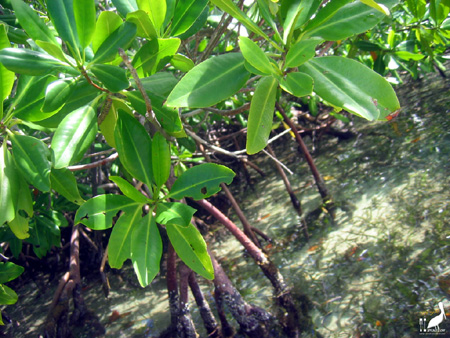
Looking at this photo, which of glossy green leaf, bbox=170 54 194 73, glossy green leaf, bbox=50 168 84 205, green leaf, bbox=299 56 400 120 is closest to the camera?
green leaf, bbox=299 56 400 120

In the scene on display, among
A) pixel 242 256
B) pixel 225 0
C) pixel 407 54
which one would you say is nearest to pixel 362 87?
pixel 225 0

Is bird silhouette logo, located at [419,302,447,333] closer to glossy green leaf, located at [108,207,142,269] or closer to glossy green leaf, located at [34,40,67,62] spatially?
glossy green leaf, located at [108,207,142,269]

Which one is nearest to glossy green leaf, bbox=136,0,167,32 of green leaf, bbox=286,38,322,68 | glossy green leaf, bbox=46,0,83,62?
glossy green leaf, bbox=46,0,83,62

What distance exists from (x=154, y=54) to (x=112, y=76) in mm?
156

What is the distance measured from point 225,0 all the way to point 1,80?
30.0 inches

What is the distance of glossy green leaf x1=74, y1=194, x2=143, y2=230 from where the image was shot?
1190 mm

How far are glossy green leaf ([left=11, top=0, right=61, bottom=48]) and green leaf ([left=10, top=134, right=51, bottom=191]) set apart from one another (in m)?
0.34

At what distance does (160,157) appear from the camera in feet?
4.22

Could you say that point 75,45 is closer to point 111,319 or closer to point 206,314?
point 206,314

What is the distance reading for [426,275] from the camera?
2.25 metres

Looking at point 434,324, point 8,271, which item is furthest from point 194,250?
point 434,324

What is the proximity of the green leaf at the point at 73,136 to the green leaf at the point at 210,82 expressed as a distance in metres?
0.31

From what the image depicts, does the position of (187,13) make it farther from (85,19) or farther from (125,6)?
(85,19)

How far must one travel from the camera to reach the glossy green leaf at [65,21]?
1.10 meters
